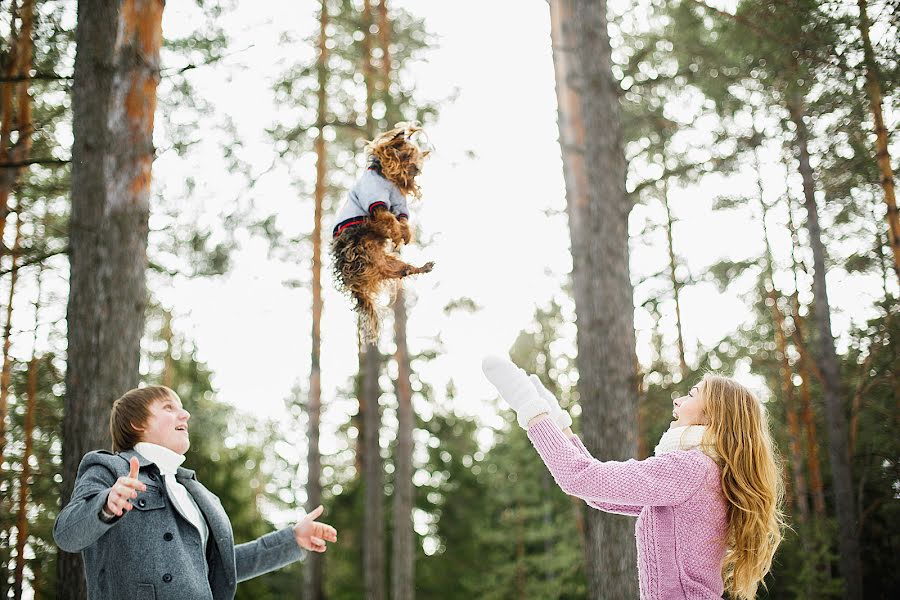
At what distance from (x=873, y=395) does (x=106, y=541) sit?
11373 mm

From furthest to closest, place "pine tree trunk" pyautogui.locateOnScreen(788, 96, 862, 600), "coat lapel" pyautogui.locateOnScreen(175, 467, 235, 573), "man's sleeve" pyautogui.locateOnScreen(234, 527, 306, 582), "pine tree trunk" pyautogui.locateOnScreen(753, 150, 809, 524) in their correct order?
"pine tree trunk" pyautogui.locateOnScreen(753, 150, 809, 524) < "pine tree trunk" pyautogui.locateOnScreen(788, 96, 862, 600) < "man's sleeve" pyautogui.locateOnScreen(234, 527, 306, 582) < "coat lapel" pyautogui.locateOnScreen(175, 467, 235, 573)

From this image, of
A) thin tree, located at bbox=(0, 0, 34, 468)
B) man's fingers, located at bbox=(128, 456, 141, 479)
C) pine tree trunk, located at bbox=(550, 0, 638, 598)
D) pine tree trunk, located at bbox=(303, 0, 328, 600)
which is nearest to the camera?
man's fingers, located at bbox=(128, 456, 141, 479)

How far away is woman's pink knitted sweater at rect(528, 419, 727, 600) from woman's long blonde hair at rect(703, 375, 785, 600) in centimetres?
5

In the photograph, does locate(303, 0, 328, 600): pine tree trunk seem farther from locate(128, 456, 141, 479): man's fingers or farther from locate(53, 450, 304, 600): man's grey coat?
locate(128, 456, 141, 479): man's fingers

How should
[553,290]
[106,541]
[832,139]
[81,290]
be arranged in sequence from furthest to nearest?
[553,290], [832,139], [81,290], [106,541]

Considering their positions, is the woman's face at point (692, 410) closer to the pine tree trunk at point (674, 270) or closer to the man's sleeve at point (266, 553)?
the man's sleeve at point (266, 553)

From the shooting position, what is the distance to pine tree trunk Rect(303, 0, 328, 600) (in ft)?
39.6

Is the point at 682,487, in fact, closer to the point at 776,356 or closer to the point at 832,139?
the point at 832,139

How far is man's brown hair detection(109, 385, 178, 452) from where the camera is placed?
3178 millimetres

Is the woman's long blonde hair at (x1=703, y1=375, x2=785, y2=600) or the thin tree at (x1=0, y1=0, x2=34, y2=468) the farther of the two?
the thin tree at (x1=0, y1=0, x2=34, y2=468)

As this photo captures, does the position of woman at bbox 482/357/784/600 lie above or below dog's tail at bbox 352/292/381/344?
below

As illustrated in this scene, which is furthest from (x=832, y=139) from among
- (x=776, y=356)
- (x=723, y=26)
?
(x=776, y=356)

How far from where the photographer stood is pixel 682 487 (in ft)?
9.09

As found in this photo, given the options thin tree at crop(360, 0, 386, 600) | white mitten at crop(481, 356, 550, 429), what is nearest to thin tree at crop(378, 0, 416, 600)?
thin tree at crop(360, 0, 386, 600)
